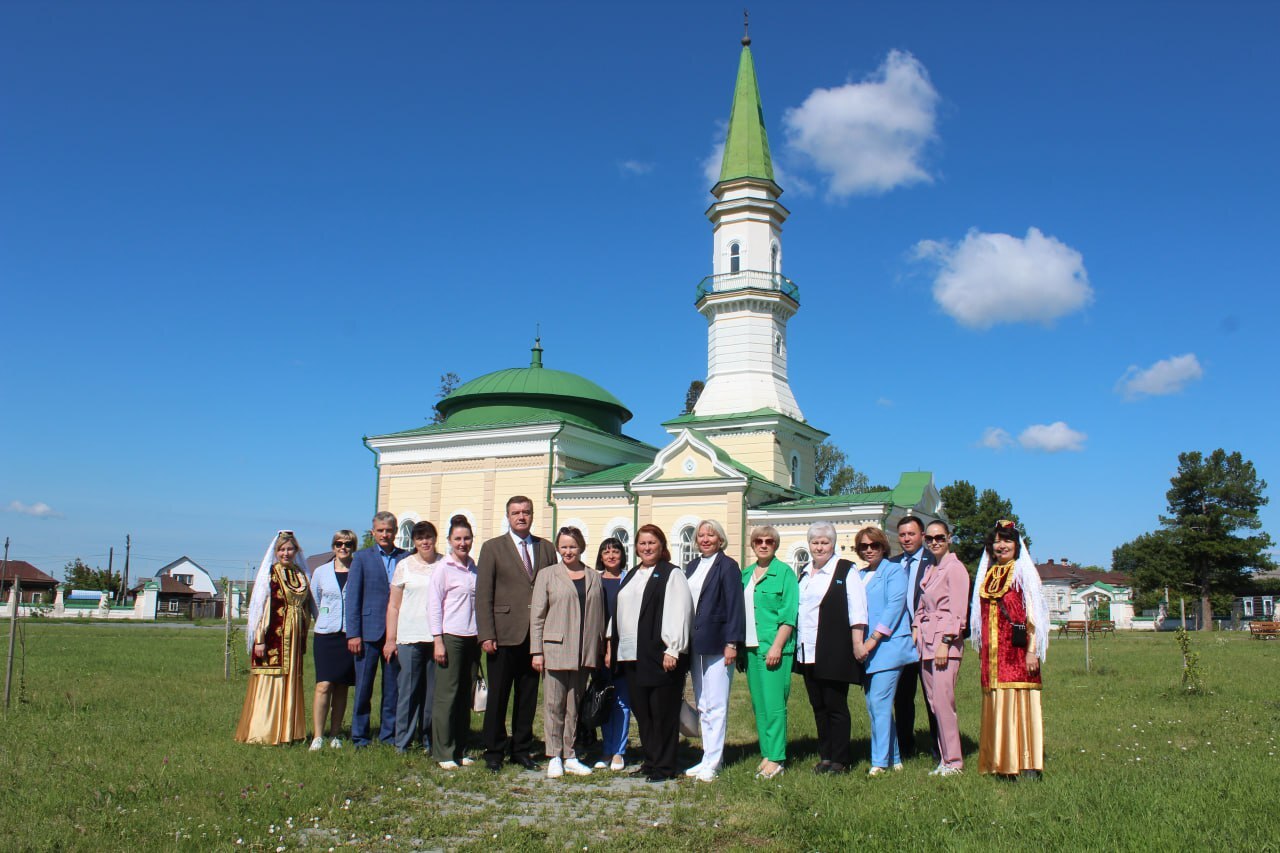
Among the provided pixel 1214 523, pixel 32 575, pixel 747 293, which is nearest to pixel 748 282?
pixel 747 293

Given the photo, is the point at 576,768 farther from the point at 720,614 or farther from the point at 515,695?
the point at 720,614

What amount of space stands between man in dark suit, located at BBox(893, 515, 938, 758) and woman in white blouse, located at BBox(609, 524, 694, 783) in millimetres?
1572

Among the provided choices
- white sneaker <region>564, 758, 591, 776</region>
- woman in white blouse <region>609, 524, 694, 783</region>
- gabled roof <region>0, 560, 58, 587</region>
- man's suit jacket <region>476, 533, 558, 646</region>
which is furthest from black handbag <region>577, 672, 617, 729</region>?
gabled roof <region>0, 560, 58, 587</region>

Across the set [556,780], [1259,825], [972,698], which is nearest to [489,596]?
[556,780]

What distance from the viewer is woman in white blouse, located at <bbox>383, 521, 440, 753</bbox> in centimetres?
752

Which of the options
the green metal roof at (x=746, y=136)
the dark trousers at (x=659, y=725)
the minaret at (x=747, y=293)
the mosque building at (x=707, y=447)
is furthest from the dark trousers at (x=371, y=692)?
the green metal roof at (x=746, y=136)

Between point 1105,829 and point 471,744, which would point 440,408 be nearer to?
point 471,744

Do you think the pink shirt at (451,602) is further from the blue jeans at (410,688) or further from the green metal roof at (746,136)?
the green metal roof at (746,136)

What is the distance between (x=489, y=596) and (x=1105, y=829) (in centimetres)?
419

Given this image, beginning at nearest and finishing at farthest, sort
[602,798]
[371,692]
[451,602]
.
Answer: [602,798]
[451,602]
[371,692]

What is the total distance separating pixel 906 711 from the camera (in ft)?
24.3

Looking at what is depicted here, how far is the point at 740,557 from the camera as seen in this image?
25.8 meters

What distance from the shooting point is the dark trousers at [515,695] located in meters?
7.17

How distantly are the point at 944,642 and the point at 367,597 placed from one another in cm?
436
